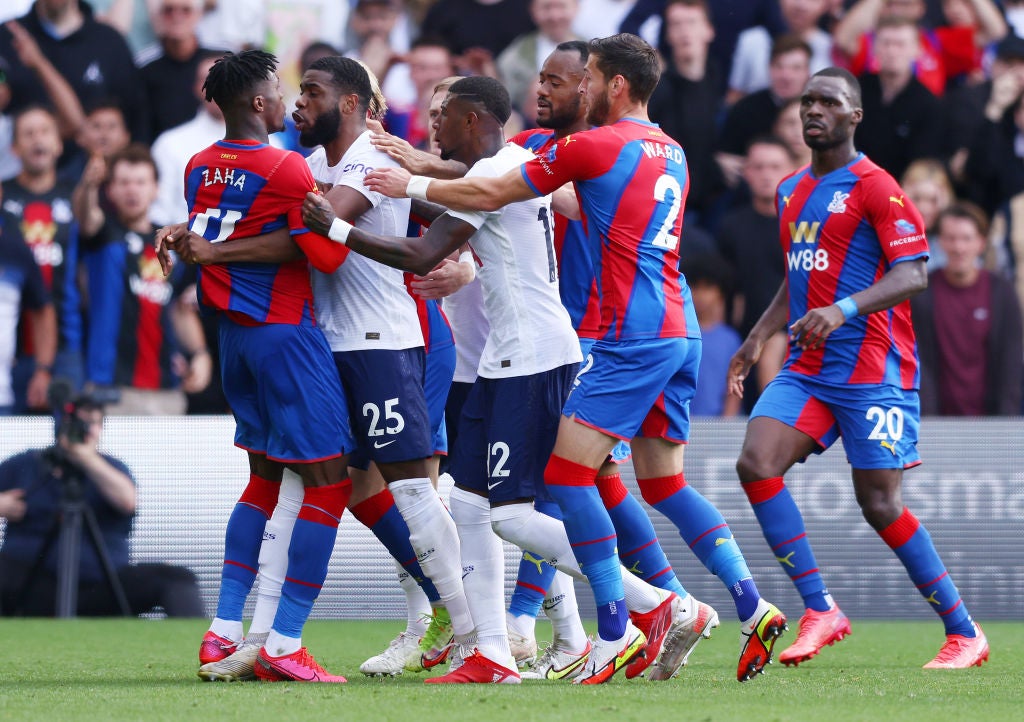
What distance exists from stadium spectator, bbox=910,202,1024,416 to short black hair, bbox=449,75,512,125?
235 inches

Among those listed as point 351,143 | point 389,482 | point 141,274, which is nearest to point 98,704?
point 389,482

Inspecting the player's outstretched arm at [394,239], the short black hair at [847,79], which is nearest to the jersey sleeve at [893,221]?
the short black hair at [847,79]

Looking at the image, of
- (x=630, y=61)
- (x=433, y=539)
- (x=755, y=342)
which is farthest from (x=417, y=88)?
(x=433, y=539)

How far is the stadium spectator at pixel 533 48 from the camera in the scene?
1216 cm

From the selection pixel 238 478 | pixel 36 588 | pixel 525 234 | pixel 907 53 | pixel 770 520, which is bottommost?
pixel 36 588

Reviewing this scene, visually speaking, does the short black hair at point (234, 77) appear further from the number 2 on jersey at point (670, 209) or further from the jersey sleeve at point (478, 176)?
Answer: the number 2 on jersey at point (670, 209)

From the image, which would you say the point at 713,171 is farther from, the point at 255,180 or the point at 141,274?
the point at 255,180

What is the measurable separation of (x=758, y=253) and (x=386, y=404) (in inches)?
234

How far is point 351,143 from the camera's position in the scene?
6.14 meters

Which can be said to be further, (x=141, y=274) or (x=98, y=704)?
(x=141, y=274)

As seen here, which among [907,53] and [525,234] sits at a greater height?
[907,53]

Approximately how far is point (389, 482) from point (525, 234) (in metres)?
1.10

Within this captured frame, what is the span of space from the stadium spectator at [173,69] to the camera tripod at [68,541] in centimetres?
346

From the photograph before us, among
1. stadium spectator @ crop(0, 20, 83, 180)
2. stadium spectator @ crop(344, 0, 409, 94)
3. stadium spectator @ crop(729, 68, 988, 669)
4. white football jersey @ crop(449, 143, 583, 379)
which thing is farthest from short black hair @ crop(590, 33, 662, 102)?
stadium spectator @ crop(0, 20, 83, 180)
